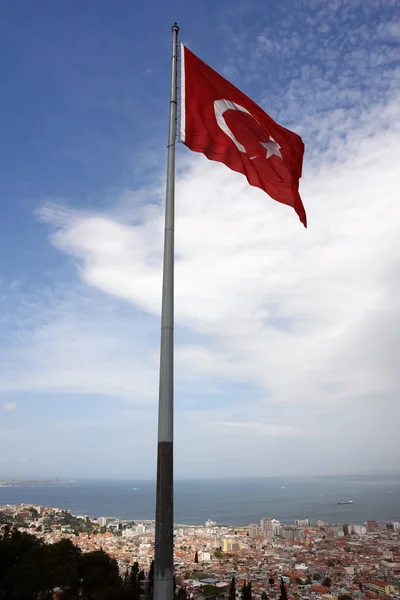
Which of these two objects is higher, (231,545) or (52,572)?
(52,572)

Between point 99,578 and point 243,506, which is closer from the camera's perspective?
point 99,578

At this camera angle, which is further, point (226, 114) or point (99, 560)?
point (99, 560)

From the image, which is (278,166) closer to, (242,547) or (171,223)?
(171,223)

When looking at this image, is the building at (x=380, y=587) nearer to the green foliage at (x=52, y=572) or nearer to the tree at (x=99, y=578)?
the green foliage at (x=52, y=572)

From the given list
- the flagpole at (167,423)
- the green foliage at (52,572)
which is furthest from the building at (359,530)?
the flagpole at (167,423)

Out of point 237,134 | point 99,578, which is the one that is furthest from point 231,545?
point 237,134

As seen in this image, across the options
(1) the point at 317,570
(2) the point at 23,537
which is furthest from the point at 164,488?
(1) the point at 317,570

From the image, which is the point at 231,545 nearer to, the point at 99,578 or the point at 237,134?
the point at 99,578
